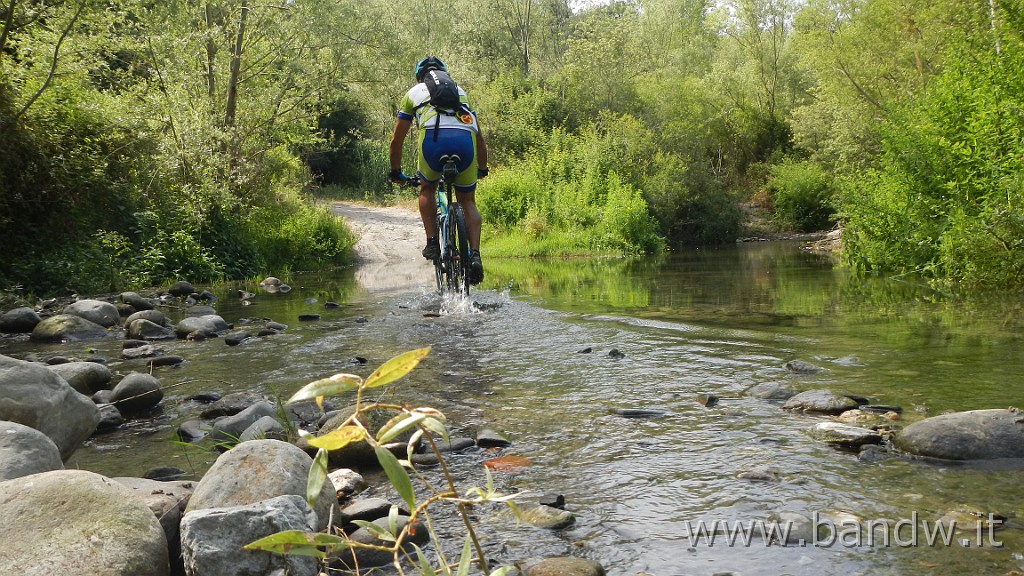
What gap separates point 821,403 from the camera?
4133 millimetres

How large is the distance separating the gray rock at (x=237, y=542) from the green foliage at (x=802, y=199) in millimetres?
34602

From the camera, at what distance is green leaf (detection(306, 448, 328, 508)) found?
126 centimetres

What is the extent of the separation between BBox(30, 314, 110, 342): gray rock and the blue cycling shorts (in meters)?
4.04

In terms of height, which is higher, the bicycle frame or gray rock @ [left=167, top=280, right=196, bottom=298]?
the bicycle frame

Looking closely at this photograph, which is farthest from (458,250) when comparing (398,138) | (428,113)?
(428,113)

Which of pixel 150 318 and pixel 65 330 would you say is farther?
pixel 150 318

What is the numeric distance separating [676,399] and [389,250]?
711 inches

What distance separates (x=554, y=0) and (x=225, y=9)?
32.0 m

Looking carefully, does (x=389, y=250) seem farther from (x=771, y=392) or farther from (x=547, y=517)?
(x=547, y=517)

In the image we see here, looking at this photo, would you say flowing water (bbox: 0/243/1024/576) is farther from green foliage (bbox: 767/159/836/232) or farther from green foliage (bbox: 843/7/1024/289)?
green foliage (bbox: 767/159/836/232)

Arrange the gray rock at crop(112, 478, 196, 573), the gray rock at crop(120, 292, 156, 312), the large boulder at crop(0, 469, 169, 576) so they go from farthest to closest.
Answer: the gray rock at crop(120, 292, 156, 312)
the gray rock at crop(112, 478, 196, 573)
the large boulder at crop(0, 469, 169, 576)

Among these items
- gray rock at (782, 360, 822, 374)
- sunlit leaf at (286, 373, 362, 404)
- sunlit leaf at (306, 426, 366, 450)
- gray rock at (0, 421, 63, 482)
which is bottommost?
gray rock at (782, 360, 822, 374)

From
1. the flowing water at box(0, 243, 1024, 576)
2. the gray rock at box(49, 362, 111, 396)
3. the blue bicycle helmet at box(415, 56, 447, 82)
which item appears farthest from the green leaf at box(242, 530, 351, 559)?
the blue bicycle helmet at box(415, 56, 447, 82)

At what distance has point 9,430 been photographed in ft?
10.0
